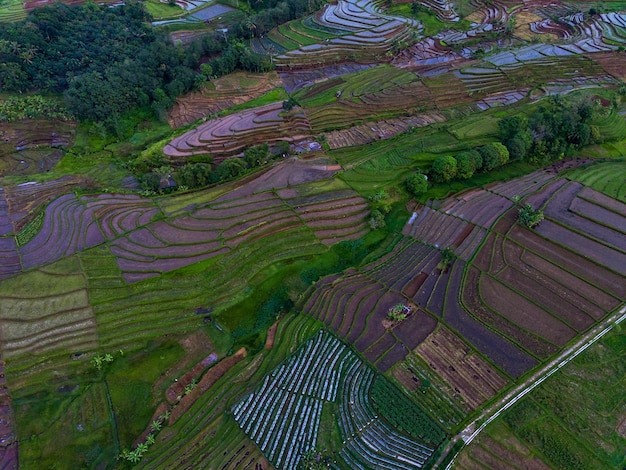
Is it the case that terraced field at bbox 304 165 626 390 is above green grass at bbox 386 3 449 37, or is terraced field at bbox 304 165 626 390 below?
below

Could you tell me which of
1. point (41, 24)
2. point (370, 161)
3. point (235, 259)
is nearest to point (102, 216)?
point (235, 259)

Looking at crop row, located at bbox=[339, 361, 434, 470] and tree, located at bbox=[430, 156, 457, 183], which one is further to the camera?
tree, located at bbox=[430, 156, 457, 183]

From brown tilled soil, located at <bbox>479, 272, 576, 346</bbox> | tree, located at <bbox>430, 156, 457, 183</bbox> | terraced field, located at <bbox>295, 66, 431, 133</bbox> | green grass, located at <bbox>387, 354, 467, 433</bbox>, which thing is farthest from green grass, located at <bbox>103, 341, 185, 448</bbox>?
terraced field, located at <bbox>295, 66, 431, 133</bbox>

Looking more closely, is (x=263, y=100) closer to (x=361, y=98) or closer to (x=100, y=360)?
(x=361, y=98)

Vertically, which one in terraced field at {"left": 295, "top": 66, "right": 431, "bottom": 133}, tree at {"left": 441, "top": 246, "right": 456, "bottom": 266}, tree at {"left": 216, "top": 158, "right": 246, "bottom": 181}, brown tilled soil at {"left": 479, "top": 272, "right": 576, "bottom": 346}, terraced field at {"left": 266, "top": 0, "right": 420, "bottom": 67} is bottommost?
brown tilled soil at {"left": 479, "top": 272, "right": 576, "bottom": 346}

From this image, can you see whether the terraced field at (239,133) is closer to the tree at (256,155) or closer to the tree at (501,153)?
the tree at (256,155)

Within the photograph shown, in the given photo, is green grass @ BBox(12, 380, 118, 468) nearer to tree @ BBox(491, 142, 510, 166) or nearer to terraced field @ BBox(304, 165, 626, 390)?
terraced field @ BBox(304, 165, 626, 390)

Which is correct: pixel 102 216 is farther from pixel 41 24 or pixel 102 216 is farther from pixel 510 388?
pixel 41 24
